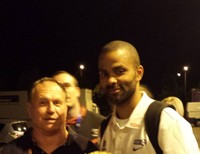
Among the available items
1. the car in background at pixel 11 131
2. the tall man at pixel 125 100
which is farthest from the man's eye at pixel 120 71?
the car in background at pixel 11 131

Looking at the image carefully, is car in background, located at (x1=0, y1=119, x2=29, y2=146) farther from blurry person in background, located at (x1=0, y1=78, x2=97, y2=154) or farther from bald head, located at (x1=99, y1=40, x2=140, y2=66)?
bald head, located at (x1=99, y1=40, x2=140, y2=66)

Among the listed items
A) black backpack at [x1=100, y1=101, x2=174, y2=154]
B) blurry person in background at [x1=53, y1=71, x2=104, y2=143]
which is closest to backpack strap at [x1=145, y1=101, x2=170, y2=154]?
black backpack at [x1=100, y1=101, x2=174, y2=154]

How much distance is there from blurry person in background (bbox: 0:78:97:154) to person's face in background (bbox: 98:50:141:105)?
1.26 feet

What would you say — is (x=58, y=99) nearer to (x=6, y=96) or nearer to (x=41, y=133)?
(x=41, y=133)

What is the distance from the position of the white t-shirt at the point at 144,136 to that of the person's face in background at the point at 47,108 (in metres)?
0.40

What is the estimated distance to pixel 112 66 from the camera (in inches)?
125

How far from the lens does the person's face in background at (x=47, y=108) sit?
10.5ft

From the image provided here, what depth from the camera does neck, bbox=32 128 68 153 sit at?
10.9 feet

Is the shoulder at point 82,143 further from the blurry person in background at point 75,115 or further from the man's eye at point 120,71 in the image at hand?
the blurry person in background at point 75,115

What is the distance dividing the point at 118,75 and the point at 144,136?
48 cm

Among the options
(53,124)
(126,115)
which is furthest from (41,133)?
(126,115)

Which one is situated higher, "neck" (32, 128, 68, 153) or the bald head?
the bald head

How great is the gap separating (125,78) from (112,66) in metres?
0.13

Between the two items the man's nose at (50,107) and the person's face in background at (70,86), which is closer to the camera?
the man's nose at (50,107)
